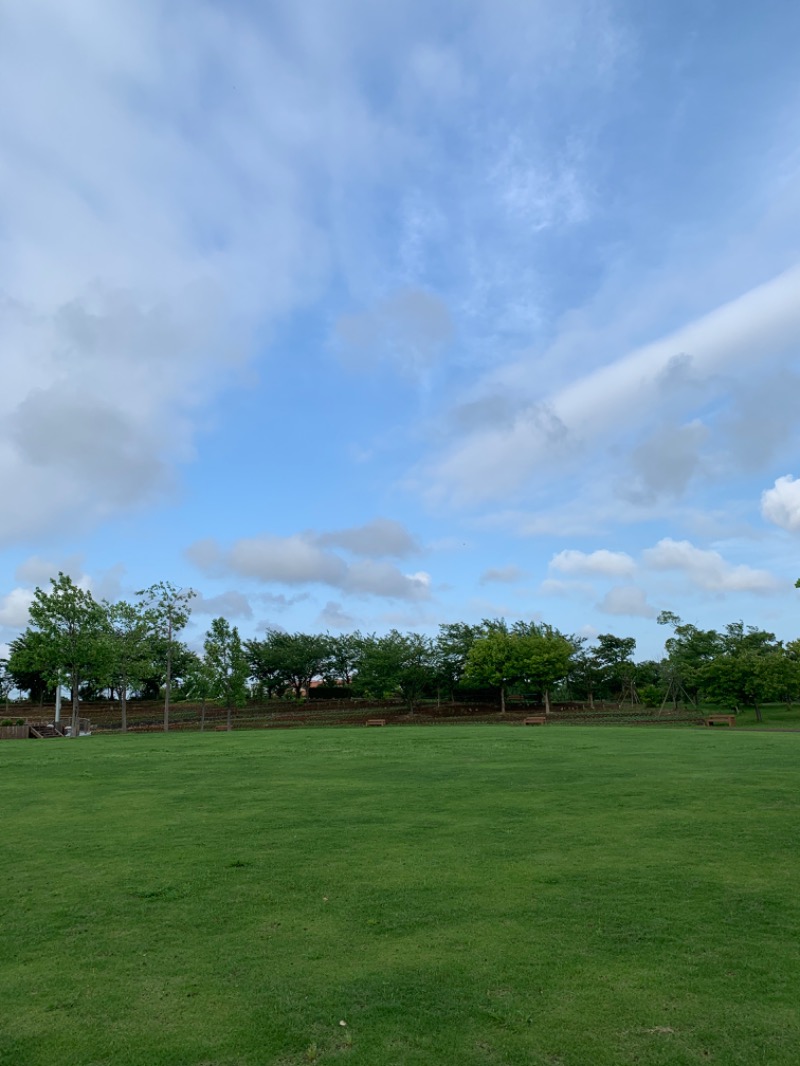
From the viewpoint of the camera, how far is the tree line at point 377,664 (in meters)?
37.1

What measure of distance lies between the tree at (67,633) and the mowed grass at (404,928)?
26.2 metres

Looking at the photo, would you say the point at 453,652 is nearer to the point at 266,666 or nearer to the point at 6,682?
the point at 266,666

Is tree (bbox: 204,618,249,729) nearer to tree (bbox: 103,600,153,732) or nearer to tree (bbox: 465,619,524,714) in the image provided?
tree (bbox: 103,600,153,732)

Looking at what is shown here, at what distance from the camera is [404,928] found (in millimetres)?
5762

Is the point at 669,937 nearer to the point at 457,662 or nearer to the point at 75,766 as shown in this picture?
the point at 75,766

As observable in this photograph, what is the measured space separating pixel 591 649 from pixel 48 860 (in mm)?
58730

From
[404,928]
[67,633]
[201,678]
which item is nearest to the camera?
[404,928]

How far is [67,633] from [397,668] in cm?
2640

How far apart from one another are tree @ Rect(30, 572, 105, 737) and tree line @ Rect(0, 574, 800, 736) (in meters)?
0.05

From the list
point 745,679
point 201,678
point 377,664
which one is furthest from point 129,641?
point 745,679

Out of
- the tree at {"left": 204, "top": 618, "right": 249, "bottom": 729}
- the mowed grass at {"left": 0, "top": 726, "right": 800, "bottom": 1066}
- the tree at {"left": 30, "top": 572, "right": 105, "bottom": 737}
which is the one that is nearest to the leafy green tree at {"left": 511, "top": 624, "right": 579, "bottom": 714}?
the tree at {"left": 204, "top": 618, "right": 249, "bottom": 729}

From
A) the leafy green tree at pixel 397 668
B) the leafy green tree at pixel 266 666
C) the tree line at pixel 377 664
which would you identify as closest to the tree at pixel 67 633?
the tree line at pixel 377 664

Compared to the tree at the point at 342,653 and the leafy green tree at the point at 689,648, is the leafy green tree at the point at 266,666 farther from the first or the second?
the leafy green tree at the point at 689,648

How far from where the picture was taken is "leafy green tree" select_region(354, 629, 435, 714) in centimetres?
5550
